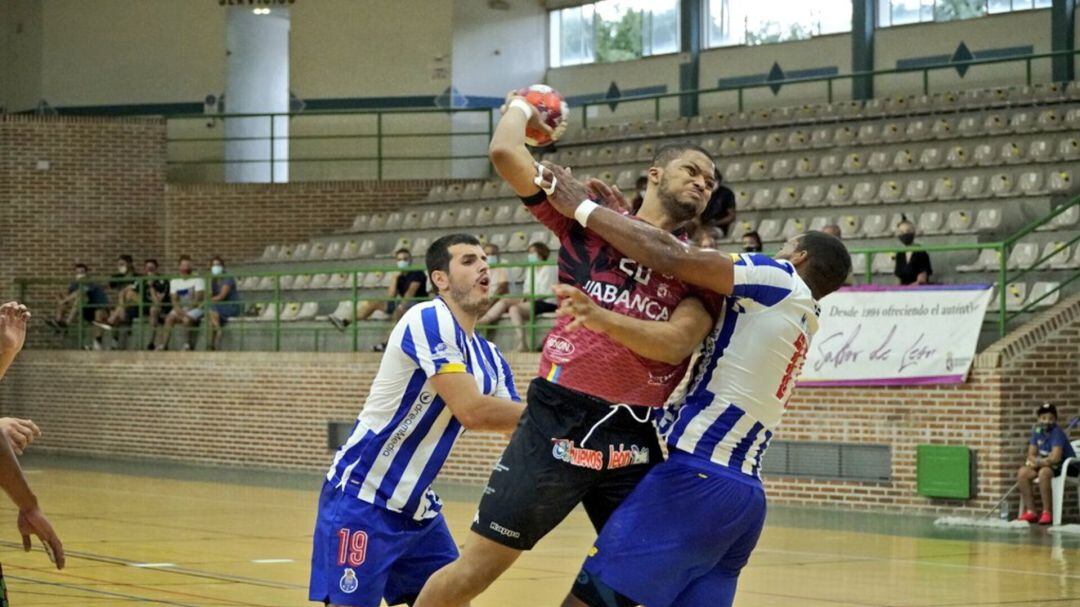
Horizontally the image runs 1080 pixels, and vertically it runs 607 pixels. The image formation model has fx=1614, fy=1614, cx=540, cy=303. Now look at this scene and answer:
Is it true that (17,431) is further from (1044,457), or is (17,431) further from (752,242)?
(752,242)

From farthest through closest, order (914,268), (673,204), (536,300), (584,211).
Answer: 1. (536,300)
2. (914,268)
3. (673,204)
4. (584,211)

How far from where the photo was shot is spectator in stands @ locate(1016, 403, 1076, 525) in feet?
48.5

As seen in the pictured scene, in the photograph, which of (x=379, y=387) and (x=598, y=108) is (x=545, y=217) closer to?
(x=379, y=387)

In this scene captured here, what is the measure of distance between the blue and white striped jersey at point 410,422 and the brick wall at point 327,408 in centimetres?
1047

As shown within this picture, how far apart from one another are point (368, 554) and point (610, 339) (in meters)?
1.41

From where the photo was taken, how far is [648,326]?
5238 millimetres

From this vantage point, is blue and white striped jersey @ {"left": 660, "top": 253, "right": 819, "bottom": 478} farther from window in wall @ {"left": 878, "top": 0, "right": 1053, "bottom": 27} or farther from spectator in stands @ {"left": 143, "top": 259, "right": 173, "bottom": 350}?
window in wall @ {"left": 878, "top": 0, "right": 1053, "bottom": 27}

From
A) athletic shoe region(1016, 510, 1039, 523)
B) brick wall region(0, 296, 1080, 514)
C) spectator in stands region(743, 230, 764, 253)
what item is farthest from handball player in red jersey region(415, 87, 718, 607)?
spectator in stands region(743, 230, 764, 253)

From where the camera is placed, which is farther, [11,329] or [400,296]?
[400,296]

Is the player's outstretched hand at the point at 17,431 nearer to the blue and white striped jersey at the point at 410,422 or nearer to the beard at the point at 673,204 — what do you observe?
the blue and white striped jersey at the point at 410,422

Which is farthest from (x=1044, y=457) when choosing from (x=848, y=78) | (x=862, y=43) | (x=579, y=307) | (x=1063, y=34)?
(x=862, y=43)

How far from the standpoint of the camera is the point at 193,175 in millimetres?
31000

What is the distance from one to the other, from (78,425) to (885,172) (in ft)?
44.3

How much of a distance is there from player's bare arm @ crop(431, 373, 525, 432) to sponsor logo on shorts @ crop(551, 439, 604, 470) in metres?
0.65
